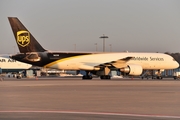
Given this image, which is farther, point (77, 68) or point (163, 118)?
point (77, 68)

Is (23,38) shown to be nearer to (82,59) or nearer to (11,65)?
(82,59)

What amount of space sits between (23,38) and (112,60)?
1244 cm

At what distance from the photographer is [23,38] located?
53656mm

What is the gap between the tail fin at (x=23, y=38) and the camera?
5325cm

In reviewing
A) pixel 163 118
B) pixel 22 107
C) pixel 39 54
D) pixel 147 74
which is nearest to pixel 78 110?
pixel 22 107

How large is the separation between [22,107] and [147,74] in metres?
57.1


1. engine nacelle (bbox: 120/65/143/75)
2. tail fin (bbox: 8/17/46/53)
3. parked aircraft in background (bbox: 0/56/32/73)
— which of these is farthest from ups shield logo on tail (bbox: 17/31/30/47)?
parked aircraft in background (bbox: 0/56/32/73)

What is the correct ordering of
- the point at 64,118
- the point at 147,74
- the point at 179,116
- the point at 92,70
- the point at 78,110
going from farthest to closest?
the point at 147,74 < the point at 92,70 < the point at 78,110 < the point at 179,116 < the point at 64,118

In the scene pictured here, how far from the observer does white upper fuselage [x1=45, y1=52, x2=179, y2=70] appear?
55156mm

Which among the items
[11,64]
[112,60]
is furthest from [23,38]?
[11,64]

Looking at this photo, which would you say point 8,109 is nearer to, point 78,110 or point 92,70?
point 78,110

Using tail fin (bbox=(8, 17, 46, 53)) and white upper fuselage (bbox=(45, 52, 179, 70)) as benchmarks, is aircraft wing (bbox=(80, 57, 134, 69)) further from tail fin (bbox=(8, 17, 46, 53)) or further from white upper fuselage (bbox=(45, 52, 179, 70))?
tail fin (bbox=(8, 17, 46, 53))

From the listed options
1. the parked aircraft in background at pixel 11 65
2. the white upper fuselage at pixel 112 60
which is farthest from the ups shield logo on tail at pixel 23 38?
the parked aircraft in background at pixel 11 65

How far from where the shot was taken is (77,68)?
184 feet
